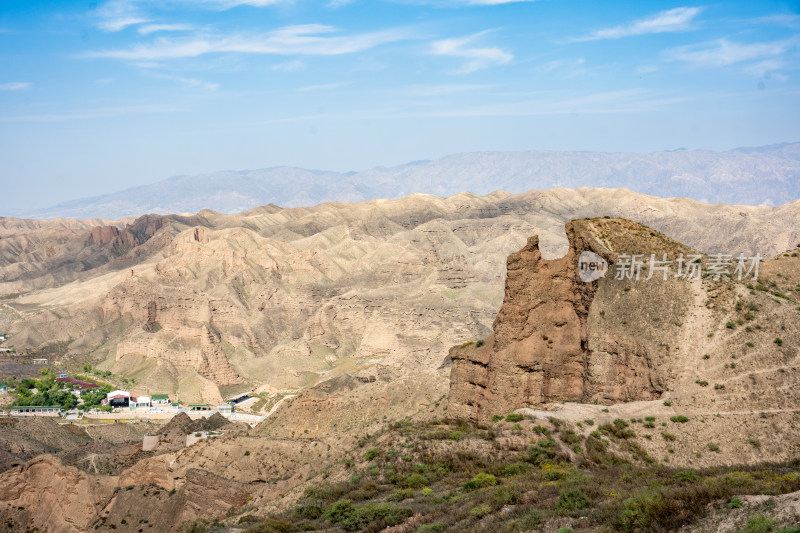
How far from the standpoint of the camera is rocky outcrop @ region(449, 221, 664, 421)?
34.6m

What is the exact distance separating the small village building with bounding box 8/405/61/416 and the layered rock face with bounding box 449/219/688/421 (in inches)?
2897

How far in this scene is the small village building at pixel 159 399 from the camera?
10106 cm

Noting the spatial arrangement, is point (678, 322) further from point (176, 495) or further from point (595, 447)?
point (176, 495)

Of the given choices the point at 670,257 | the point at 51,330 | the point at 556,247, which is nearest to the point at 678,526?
the point at 670,257

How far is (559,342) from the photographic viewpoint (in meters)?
36.4

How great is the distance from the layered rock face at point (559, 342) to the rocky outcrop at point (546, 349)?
4 cm

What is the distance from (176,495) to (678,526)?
1204 inches

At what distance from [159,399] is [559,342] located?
76.0 metres

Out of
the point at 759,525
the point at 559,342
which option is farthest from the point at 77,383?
the point at 759,525

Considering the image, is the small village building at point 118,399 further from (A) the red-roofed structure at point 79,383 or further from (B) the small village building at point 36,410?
(A) the red-roofed structure at point 79,383

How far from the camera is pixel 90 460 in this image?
2203 inches

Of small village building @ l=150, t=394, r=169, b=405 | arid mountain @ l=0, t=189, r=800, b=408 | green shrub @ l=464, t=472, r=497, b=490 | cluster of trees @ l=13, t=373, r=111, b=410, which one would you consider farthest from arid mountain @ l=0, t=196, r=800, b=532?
arid mountain @ l=0, t=189, r=800, b=408

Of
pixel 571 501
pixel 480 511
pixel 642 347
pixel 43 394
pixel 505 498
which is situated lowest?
pixel 43 394

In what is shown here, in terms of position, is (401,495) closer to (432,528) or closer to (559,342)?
(432,528)
